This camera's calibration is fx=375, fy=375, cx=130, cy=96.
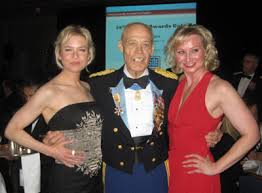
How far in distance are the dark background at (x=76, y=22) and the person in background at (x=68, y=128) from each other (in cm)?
233

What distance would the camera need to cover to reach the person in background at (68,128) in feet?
6.97

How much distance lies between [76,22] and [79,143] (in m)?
6.11

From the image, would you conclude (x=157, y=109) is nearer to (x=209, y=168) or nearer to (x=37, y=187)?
(x=209, y=168)

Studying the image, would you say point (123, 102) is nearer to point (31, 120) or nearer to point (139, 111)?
point (139, 111)

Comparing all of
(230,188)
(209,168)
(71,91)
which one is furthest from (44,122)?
(230,188)

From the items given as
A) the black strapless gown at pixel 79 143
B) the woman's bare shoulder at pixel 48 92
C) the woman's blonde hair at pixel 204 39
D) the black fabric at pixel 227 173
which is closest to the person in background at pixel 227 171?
the black fabric at pixel 227 173

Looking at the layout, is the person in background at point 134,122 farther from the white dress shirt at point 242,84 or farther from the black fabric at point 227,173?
the white dress shirt at point 242,84

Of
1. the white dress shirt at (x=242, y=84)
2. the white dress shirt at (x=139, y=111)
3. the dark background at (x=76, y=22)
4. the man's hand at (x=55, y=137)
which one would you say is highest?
the dark background at (x=76, y=22)

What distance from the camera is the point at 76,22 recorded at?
312 inches

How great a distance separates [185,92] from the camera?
90.5 inches

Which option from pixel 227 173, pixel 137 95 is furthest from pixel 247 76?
pixel 137 95

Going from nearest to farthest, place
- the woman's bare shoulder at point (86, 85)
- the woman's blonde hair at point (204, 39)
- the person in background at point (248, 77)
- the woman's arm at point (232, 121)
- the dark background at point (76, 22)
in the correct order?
the woman's arm at point (232, 121) → the woman's blonde hair at point (204, 39) → the woman's bare shoulder at point (86, 85) → the person in background at point (248, 77) → the dark background at point (76, 22)

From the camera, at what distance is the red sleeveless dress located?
82.8 inches

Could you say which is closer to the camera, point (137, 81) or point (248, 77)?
point (137, 81)
